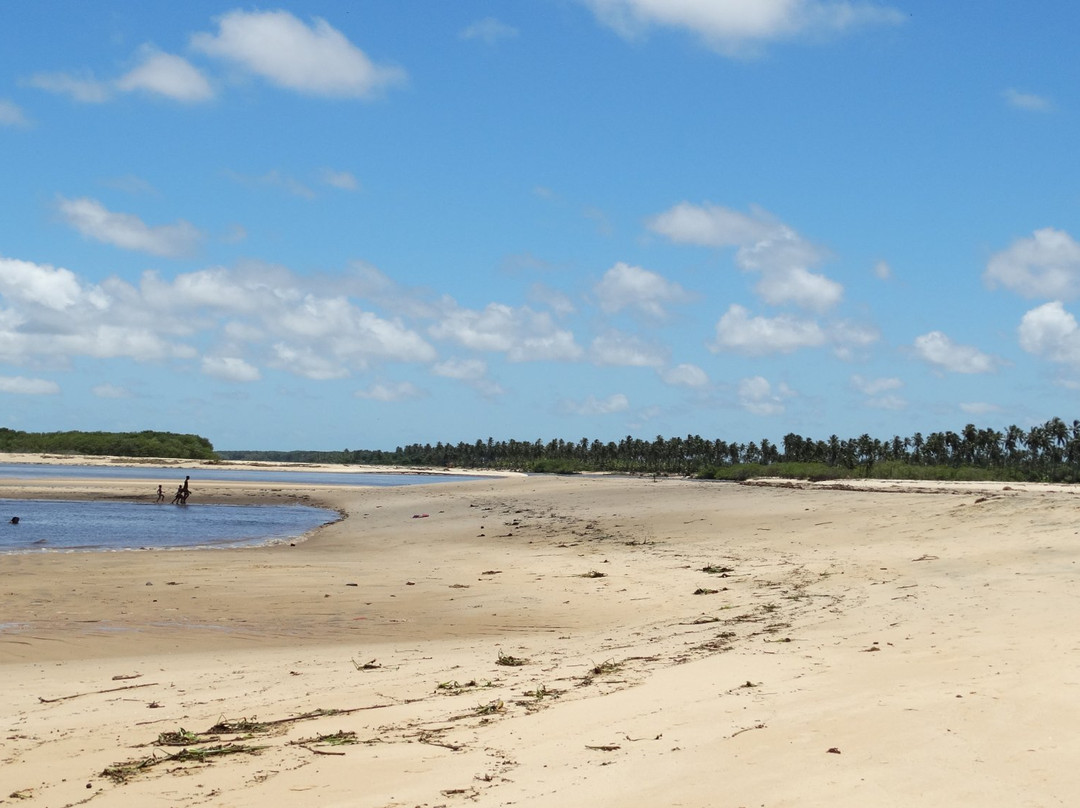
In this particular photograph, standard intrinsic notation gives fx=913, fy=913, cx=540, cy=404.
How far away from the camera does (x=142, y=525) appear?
114ft

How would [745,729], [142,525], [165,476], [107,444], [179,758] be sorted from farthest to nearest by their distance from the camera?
[107,444] < [165,476] < [142,525] < [745,729] < [179,758]

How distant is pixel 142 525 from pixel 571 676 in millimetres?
29803

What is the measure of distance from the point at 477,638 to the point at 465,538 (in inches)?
660

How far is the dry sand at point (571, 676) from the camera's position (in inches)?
234

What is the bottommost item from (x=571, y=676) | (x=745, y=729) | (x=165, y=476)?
(x=165, y=476)

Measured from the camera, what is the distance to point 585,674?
30.8 ft

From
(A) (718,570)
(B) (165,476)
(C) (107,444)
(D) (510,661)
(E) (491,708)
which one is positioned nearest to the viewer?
(E) (491,708)

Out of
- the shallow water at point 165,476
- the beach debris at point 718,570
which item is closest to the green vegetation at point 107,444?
the shallow water at point 165,476

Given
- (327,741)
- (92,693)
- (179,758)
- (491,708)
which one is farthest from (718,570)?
(179,758)

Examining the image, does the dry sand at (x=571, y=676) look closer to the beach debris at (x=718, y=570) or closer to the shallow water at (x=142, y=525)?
the beach debris at (x=718, y=570)

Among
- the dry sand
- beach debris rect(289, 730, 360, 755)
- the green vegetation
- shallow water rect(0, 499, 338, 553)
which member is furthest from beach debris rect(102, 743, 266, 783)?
the green vegetation

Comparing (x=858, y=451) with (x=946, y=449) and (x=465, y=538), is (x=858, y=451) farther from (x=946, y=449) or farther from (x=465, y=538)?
(x=465, y=538)

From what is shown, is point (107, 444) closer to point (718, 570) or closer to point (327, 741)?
point (718, 570)

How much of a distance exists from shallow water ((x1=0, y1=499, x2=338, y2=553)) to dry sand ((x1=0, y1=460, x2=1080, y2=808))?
18.6 ft
